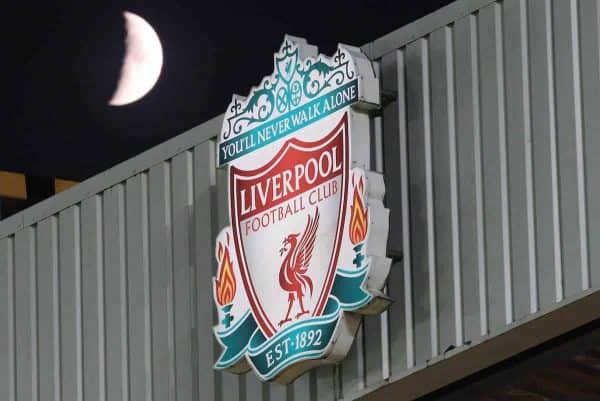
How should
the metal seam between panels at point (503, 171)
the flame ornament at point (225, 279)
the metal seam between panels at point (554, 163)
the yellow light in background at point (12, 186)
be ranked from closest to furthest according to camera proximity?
the metal seam between panels at point (554, 163)
the metal seam between panels at point (503, 171)
the flame ornament at point (225, 279)
the yellow light in background at point (12, 186)

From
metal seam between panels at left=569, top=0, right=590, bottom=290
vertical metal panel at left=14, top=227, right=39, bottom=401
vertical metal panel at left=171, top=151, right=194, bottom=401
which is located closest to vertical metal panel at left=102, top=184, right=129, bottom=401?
vertical metal panel at left=171, top=151, right=194, bottom=401

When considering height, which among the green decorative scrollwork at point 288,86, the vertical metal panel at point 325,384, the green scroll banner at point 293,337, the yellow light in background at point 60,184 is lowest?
the vertical metal panel at point 325,384

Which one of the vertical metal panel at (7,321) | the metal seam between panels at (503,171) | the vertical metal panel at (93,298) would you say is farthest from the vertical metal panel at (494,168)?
the vertical metal panel at (7,321)

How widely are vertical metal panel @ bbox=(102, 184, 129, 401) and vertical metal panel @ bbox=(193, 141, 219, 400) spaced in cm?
93

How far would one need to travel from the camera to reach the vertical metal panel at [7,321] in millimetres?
18078

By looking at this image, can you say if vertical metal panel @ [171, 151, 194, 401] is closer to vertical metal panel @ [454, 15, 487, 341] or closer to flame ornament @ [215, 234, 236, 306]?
flame ornament @ [215, 234, 236, 306]

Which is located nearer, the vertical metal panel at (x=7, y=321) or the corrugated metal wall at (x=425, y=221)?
the corrugated metal wall at (x=425, y=221)

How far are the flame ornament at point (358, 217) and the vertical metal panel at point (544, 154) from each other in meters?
1.33

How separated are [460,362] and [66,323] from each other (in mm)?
4965

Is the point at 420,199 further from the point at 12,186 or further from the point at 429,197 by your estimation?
the point at 12,186

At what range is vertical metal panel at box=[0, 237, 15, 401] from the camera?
1808cm

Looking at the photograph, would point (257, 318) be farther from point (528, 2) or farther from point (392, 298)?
point (528, 2)

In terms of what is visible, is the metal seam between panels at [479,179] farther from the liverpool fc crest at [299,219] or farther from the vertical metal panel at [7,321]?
the vertical metal panel at [7,321]

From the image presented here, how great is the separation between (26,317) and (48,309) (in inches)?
12.2
